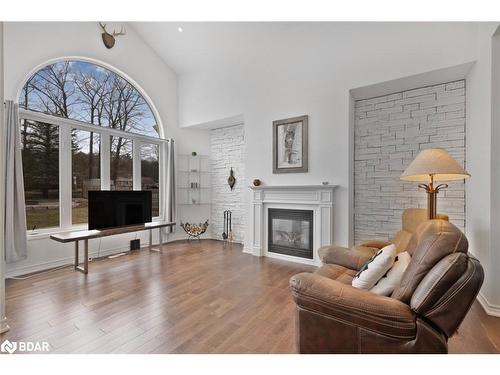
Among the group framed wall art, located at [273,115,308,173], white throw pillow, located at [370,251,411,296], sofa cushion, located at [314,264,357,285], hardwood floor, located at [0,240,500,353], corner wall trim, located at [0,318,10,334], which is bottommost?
hardwood floor, located at [0,240,500,353]

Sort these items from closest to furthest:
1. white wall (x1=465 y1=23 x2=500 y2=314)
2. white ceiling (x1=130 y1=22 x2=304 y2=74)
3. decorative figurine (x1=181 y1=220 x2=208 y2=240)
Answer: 1. white wall (x1=465 y1=23 x2=500 y2=314)
2. white ceiling (x1=130 y1=22 x2=304 y2=74)
3. decorative figurine (x1=181 y1=220 x2=208 y2=240)

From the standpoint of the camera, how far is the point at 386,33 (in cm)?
315

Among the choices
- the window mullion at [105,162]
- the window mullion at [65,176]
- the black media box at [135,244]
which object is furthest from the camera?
the black media box at [135,244]

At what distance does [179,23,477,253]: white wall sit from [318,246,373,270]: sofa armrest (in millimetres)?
1198

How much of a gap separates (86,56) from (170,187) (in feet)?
8.57

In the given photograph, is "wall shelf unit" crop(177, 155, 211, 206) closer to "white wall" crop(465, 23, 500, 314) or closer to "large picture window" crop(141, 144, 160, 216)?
"large picture window" crop(141, 144, 160, 216)

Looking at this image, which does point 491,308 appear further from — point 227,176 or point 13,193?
point 13,193

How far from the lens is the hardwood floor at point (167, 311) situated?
5.87ft

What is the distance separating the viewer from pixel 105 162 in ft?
14.1

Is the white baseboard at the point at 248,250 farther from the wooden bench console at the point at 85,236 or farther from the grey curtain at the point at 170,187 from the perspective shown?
the grey curtain at the point at 170,187

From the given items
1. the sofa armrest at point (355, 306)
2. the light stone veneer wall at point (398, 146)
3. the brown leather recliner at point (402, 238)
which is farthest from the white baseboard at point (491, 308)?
the sofa armrest at point (355, 306)

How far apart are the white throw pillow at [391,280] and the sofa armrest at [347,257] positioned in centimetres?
58

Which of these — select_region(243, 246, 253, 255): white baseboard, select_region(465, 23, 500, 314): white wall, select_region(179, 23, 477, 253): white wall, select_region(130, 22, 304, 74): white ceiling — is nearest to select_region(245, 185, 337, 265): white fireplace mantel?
select_region(243, 246, 253, 255): white baseboard

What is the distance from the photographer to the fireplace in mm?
3783
